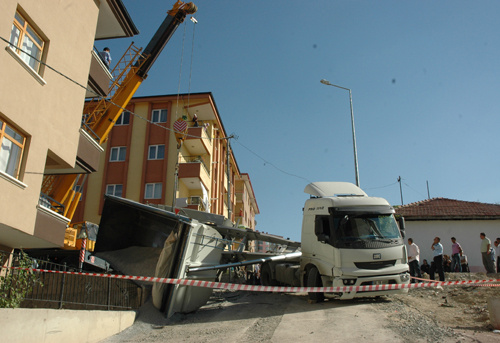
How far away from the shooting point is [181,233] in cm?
1131

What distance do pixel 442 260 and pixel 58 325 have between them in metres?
12.6

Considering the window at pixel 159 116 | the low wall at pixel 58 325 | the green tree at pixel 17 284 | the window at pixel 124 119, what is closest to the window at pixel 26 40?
the green tree at pixel 17 284

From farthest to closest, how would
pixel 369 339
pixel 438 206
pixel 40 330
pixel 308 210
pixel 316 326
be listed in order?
pixel 438 206 < pixel 308 210 < pixel 316 326 < pixel 369 339 < pixel 40 330

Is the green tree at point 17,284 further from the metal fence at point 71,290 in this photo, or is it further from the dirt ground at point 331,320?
the dirt ground at point 331,320

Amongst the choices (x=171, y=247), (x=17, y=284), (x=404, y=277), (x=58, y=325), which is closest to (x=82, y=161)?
(x=171, y=247)

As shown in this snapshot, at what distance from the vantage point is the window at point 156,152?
3127 centimetres

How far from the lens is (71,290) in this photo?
9586mm

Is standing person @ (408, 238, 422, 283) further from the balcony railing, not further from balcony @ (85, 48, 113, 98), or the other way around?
the balcony railing

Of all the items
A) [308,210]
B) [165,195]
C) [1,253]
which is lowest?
[1,253]

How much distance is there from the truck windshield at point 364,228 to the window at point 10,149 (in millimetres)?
8512

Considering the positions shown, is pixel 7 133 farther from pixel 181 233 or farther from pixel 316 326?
pixel 316 326

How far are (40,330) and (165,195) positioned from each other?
23051mm

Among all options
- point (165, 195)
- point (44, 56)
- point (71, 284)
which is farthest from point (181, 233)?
point (165, 195)

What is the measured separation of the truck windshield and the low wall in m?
6.03
